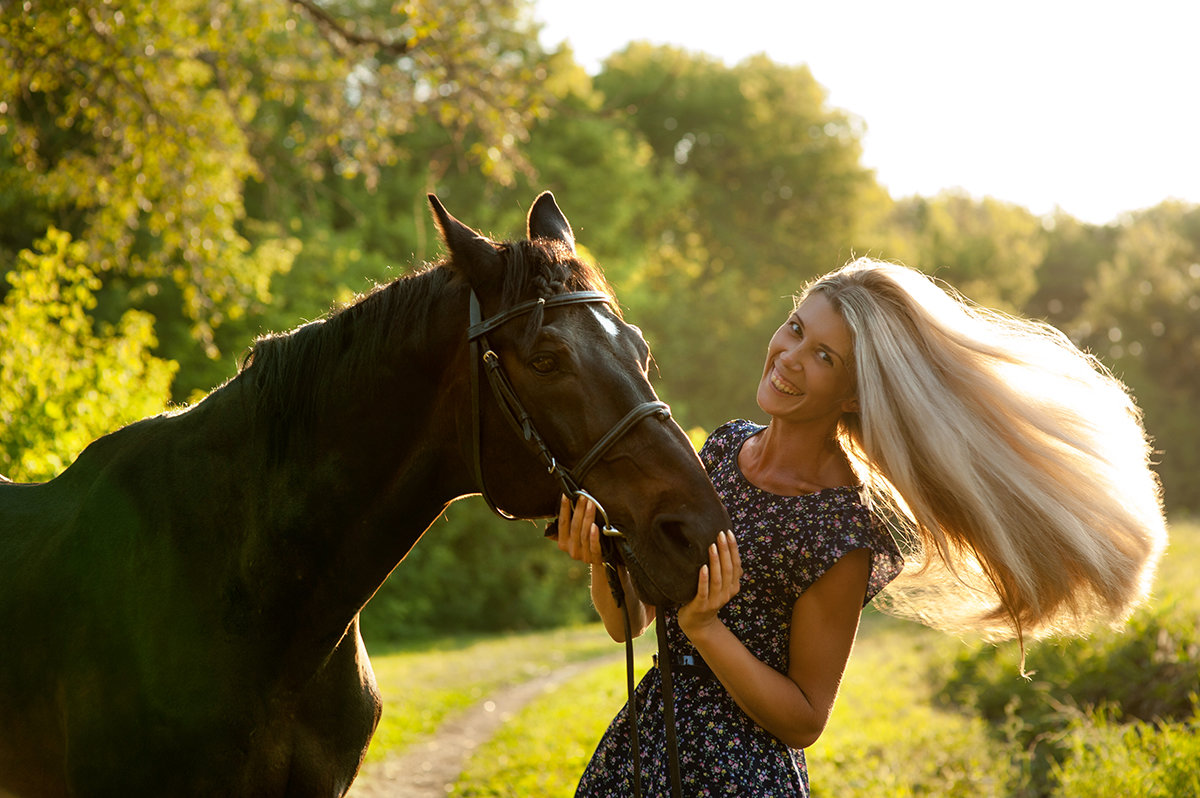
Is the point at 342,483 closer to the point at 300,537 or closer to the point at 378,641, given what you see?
the point at 300,537

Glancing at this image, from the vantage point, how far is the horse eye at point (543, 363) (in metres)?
2.24

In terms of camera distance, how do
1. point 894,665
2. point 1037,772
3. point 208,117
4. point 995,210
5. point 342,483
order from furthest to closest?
point 995,210
point 894,665
point 208,117
point 1037,772
point 342,483

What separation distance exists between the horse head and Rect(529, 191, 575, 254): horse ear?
1.05 ft

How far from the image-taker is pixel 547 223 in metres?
2.79

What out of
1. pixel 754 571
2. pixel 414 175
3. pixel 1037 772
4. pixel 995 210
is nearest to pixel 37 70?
pixel 754 571

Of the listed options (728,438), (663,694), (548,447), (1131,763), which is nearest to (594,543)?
(548,447)

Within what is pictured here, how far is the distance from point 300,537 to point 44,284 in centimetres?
575

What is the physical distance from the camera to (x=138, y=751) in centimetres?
225

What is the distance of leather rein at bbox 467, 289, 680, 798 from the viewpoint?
84.9 inches

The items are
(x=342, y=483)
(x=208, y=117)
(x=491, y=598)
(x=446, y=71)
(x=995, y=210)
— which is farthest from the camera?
(x=995, y=210)

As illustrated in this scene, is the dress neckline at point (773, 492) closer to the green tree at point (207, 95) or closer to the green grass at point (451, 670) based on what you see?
the green tree at point (207, 95)

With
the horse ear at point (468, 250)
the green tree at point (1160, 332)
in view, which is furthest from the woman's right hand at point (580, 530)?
the green tree at point (1160, 332)

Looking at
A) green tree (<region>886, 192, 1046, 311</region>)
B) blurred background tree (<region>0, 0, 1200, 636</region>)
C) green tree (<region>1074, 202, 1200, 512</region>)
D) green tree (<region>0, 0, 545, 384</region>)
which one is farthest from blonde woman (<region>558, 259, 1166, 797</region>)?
green tree (<region>1074, 202, 1200, 512</region>)

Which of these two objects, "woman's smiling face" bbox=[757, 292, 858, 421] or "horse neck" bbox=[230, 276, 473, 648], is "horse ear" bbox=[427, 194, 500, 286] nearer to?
"horse neck" bbox=[230, 276, 473, 648]
